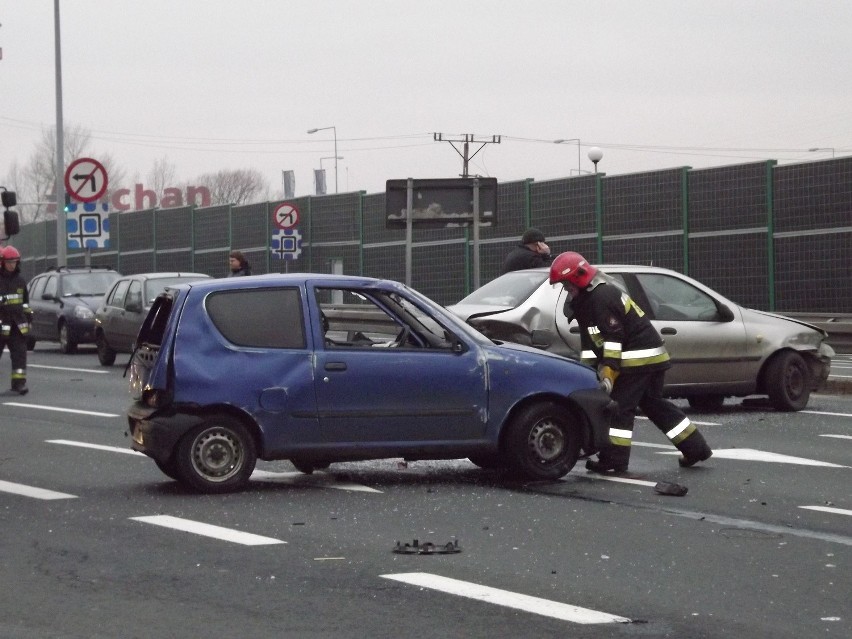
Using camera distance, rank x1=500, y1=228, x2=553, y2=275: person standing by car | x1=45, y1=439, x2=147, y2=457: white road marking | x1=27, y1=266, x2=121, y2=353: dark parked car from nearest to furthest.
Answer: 1. x1=45, y1=439, x2=147, y2=457: white road marking
2. x1=500, y1=228, x2=553, y2=275: person standing by car
3. x1=27, y1=266, x2=121, y2=353: dark parked car

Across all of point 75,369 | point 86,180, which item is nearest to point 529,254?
point 75,369

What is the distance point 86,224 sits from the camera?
2889 centimetres

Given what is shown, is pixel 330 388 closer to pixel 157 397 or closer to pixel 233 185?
pixel 157 397

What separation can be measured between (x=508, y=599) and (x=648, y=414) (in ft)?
16.9

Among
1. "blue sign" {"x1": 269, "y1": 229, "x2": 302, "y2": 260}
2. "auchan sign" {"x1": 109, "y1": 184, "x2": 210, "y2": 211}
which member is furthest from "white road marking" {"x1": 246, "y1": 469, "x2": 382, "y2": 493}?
"auchan sign" {"x1": 109, "y1": 184, "x2": 210, "y2": 211}

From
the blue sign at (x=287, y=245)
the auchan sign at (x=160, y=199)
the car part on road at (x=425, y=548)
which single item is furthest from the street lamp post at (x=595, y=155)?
the auchan sign at (x=160, y=199)

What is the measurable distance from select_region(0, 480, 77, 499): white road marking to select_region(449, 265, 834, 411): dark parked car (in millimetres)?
5306

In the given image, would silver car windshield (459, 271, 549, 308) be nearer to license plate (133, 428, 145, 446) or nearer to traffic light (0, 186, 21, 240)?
license plate (133, 428, 145, 446)

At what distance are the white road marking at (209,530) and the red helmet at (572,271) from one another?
134 inches

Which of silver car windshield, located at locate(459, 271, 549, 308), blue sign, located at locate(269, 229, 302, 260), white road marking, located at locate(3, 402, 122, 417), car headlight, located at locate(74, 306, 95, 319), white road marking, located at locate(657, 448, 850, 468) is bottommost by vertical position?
white road marking, located at locate(3, 402, 122, 417)

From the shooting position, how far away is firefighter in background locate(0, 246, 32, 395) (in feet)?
64.5

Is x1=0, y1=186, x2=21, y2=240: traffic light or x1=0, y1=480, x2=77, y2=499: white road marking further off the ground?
x1=0, y1=186, x2=21, y2=240: traffic light

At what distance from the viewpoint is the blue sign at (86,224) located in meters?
28.8

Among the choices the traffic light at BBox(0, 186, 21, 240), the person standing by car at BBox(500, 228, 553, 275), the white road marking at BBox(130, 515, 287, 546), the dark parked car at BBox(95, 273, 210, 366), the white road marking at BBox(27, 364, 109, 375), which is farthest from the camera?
the dark parked car at BBox(95, 273, 210, 366)
